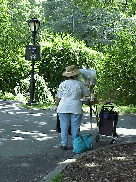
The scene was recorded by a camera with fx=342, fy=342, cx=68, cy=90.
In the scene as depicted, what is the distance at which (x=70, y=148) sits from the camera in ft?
24.0

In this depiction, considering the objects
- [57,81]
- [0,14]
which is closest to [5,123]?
[57,81]

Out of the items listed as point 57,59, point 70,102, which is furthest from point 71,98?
point 57,59

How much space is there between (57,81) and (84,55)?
2.17 metres

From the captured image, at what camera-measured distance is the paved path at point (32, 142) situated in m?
5.56

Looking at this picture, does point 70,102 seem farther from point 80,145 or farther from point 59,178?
point 59,178

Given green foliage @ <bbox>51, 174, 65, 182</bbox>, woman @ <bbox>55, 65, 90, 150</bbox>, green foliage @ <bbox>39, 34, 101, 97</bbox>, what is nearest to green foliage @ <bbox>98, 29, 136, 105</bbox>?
green foliage @ <bbox>39, 34, 101, 97</bbox>

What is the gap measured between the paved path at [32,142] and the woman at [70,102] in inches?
20.2

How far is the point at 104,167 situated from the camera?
5531 mm

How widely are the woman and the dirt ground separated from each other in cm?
84

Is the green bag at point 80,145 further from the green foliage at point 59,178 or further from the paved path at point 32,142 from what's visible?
the green foliage at point 59,178

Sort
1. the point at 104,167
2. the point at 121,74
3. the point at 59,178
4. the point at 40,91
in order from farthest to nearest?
the point at 40,91 < the point at 121,74 < the point at 104,167 < the point at 59,178

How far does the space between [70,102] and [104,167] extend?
1.91 meters

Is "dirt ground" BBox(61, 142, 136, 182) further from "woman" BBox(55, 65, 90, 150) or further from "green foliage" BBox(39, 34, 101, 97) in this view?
"green foliage" BBox(39, 34, 101, 97)

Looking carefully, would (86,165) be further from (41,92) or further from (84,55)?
(84,55)
